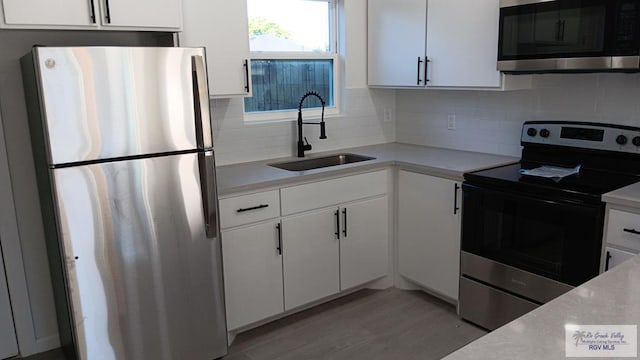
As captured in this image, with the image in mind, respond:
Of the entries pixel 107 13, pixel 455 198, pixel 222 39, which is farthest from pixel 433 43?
pixel 107 13

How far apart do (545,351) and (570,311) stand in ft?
0.64

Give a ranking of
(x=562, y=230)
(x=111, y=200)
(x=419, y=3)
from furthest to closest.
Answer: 1. (x=419, y=3)
2. (x=562, y=230)
3. (x=111, y=200)

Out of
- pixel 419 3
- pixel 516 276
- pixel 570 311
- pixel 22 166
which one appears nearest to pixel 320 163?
pixel 419 3

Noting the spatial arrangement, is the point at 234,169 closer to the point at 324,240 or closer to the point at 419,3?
the point at 324,240

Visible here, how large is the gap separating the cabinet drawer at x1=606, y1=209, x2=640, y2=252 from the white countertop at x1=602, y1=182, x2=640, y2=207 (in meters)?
0.05

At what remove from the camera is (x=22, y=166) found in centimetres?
260

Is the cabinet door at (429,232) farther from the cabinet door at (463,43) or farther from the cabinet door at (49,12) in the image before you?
the cabinet door at (49,12)

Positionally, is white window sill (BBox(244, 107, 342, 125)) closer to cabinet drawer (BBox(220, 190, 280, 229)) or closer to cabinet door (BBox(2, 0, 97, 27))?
cabinet drawer (BBox(220, 190, 280, 229))

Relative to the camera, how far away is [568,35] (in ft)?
8.06

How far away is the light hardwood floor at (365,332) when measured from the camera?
268 centimetres

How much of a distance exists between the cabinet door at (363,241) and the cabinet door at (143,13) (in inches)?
55.9

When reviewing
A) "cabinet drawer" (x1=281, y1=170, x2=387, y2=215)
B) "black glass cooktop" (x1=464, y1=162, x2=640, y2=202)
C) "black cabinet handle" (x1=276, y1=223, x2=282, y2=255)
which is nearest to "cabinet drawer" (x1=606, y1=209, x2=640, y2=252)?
"black glass cooktop" (x1=464, y1=162, x2=640, y2=202)

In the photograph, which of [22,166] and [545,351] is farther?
[22,166]

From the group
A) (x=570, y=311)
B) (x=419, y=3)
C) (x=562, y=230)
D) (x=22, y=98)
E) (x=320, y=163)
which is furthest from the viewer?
(x=320, y=163)
